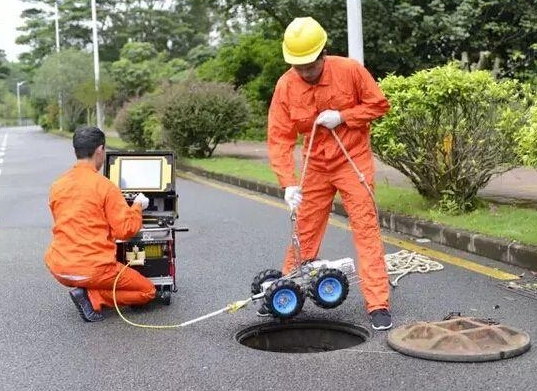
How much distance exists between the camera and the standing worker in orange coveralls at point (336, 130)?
191 inches

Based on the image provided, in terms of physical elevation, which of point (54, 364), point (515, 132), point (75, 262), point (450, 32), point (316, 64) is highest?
point (450, 32)

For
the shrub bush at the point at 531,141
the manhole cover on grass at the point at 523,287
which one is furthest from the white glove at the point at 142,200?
the shrub bush at the point at 531,141

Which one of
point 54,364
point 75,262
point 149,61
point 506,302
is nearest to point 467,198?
point 506,302

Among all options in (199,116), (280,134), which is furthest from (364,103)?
(199,116)

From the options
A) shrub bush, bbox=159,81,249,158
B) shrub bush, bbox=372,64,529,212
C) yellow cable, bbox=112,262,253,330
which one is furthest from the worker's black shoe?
shrub bush, bbox=159,81,249,158

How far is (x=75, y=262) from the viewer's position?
5.12m

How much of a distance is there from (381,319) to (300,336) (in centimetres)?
53

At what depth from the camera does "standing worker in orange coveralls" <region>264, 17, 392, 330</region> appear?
15.9 feet

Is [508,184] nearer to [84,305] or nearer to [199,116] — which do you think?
[84,305]

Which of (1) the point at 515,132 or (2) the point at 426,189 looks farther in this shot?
(2) the point at 426,189

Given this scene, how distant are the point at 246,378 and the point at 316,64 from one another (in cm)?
193

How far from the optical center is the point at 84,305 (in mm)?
5188

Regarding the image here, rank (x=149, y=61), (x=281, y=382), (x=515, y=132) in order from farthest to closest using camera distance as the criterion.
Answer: (x=149, y=61)
(x=515, y=132)
(x=281, y=382)

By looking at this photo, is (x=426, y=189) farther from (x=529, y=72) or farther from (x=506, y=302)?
(x=529, y=72)
